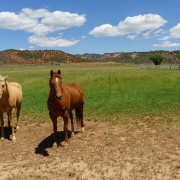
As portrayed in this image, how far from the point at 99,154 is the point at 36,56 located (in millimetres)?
162014

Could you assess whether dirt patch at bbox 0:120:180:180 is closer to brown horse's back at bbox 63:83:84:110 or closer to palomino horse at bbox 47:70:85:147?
palomino horse at bbox 47:70:85:147

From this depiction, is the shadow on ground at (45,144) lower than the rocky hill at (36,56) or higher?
lower

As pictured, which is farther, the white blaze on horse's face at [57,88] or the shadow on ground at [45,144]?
the shadow on ground at [45,144]

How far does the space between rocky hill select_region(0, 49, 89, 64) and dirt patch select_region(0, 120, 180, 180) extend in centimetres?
14393

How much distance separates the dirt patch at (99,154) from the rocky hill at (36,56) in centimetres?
14393

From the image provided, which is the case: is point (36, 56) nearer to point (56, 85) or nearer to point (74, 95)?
point (74, 95)

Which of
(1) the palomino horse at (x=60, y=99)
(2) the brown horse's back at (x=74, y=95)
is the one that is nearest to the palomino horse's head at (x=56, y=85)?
(1) the palomino horse at (x=60, y=99)

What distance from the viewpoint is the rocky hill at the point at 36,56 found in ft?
507

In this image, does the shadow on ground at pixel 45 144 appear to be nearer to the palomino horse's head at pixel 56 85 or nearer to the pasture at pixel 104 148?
the pasture at pixel 104 148

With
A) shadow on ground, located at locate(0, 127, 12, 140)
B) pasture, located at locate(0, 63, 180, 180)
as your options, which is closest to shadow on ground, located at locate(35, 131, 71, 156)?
pasture, located at locate(0, 63, 180, 180)

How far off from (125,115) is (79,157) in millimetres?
6406

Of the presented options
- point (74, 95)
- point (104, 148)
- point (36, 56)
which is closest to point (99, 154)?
point (104, 148)

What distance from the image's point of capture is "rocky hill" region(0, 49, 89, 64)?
15445 cm

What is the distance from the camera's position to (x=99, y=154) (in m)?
7.44
